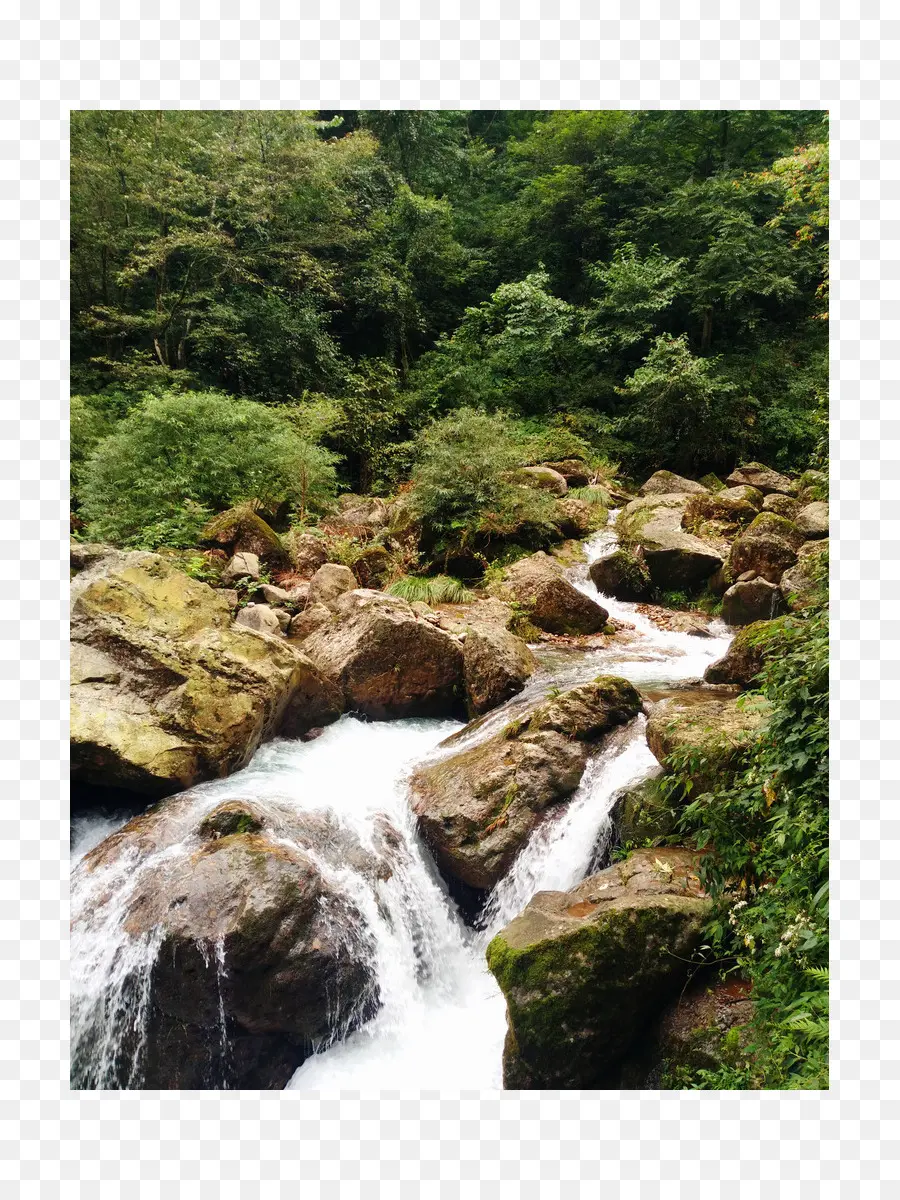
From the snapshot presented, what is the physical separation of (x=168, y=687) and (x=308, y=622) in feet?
8.72

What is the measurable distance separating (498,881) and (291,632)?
170 inches

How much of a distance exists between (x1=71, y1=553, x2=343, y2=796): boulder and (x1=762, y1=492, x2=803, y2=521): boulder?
879cm

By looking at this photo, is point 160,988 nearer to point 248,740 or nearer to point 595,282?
point 248,740

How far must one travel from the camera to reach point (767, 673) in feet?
11.6

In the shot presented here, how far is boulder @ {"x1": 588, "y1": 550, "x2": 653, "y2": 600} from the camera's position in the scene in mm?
10547

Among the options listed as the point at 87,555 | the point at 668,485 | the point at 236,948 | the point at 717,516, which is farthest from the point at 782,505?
the point at 236,948

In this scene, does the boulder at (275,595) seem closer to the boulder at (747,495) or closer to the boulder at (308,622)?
the boulder at (308,622)

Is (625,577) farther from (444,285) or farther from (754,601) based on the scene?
(444,285)

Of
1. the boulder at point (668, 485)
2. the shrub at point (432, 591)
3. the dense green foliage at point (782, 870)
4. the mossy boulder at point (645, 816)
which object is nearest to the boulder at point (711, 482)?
the boulder at point (668, 485)

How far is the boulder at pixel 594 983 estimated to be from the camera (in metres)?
3.37

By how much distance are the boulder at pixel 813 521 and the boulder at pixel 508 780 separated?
238 inches

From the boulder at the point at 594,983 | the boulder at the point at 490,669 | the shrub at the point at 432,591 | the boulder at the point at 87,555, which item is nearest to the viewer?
the boulder at the point at 594,983

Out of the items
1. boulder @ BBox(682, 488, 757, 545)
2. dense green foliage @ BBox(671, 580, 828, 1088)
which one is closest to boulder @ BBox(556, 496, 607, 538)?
boulder @ BBox(682, 488, 757, 545)

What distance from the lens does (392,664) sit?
692 cm
